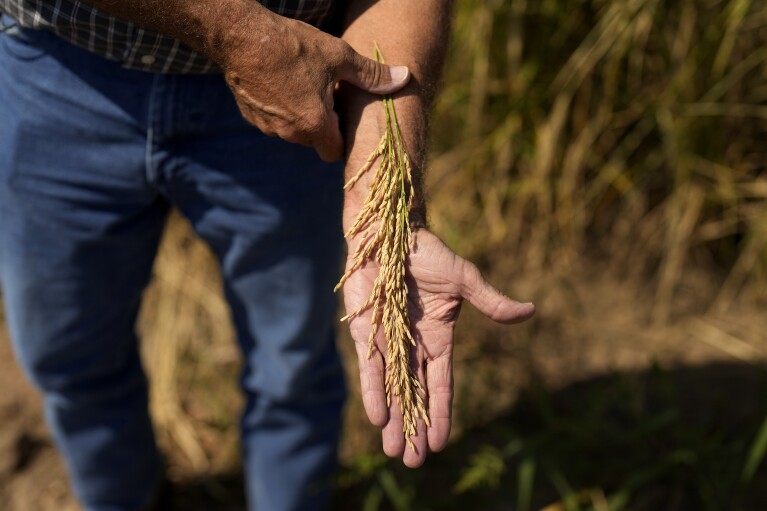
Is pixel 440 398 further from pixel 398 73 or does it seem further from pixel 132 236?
pixel 132 236

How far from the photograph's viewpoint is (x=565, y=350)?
A: 2.48 m

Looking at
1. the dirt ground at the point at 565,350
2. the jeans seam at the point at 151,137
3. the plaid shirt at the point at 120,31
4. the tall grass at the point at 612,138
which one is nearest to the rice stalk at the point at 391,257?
the plaid shirt at the point at 120,31

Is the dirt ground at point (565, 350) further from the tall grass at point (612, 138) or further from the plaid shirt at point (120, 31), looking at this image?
the plaid shirt at point (120, 31)

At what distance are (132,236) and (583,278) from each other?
5.33 ft

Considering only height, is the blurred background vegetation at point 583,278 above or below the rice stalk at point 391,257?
below

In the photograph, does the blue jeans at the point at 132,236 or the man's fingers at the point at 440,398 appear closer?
the man's fingers at the point at 440,398

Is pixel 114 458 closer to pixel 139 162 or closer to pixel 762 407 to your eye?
pixel 139 162

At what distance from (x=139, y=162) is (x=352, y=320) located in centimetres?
45

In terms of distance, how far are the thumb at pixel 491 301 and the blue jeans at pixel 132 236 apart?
391mm

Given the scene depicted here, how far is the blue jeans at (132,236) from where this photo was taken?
4.12ft

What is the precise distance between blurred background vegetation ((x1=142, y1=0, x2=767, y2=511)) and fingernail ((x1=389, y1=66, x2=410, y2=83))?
1088 mm

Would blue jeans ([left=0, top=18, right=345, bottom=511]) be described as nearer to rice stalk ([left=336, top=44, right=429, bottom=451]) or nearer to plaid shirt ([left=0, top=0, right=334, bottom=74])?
plaid shirt ([left=0, top=0, right=334, bottom=74])

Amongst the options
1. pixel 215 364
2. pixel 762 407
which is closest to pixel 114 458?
pixel 215 364

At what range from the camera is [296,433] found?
5.77 ft
